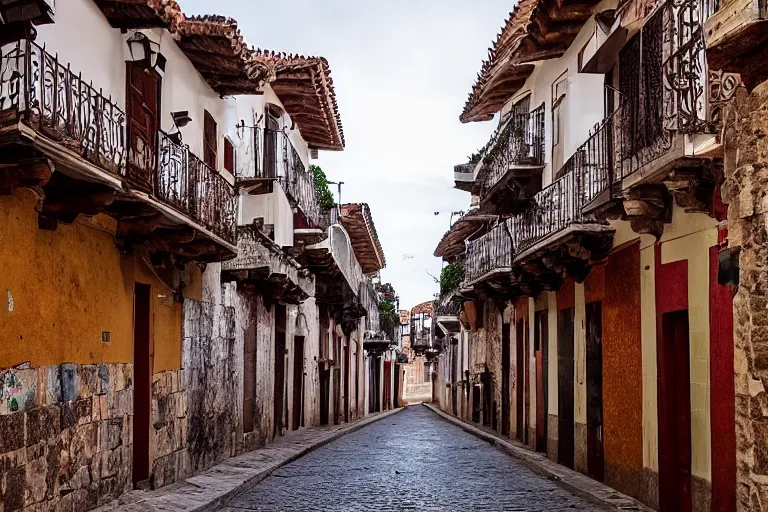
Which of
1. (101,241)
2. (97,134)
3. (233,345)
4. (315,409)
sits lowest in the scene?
(315,409)

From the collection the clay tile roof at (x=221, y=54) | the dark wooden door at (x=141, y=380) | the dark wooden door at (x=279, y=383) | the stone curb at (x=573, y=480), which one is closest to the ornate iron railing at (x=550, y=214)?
the stone curb at (x=573, y=480)

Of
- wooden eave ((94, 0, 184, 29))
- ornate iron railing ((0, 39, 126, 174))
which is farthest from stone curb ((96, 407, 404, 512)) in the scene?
wooden eave ((94, 0, 184, 29))

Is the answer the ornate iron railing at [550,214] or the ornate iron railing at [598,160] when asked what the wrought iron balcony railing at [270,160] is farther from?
the ornate iron railing at [598,160]

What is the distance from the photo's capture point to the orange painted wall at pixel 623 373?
13078mm

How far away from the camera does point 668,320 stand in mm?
11922

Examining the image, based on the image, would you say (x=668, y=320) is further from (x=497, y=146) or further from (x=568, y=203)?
(x=497, y=146)

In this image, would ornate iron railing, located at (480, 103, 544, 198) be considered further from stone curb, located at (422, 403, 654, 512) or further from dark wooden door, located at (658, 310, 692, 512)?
dark wooden door, located at (658, 310, 692, 512)

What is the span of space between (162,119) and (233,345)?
563 cm

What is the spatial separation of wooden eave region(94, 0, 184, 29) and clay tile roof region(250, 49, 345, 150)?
4.50 m

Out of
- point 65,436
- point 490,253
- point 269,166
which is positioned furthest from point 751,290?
point 490,253

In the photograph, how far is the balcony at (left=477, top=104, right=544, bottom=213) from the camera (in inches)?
813

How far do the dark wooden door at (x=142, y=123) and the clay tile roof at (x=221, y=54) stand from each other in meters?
0.81

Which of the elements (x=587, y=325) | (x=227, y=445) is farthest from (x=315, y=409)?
(x=587, y=325)

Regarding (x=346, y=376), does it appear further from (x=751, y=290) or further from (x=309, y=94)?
(x=751, y=290)
